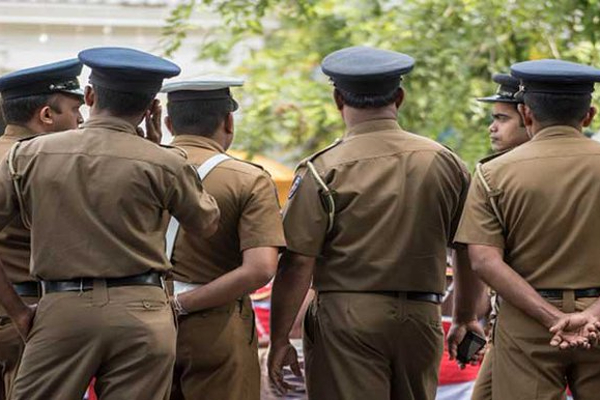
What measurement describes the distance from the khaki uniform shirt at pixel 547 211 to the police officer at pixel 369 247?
0.90ft

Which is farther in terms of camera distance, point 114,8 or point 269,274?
point 114,8

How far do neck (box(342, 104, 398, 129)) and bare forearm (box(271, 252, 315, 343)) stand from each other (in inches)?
27.7

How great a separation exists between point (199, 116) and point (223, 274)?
0.79m

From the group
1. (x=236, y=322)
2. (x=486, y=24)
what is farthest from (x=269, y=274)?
(x=486, y=24)

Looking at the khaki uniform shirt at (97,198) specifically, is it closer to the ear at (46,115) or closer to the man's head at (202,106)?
the man's head at (202,106)

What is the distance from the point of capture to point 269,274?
632 centimetres

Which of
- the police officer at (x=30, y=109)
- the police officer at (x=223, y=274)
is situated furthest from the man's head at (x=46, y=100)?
the police officer at (x=223, y=274)

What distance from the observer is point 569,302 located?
19.9 feet

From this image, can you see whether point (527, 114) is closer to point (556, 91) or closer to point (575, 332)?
point (556, 91)

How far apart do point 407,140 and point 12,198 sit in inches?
74.8

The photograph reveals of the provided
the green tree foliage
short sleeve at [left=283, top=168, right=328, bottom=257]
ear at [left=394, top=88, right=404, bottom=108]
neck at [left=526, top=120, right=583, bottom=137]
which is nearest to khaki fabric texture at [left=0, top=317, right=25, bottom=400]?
short sleeve at [left=283, top=168, right=328, bottom=257]

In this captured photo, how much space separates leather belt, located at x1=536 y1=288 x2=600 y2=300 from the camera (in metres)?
6.09

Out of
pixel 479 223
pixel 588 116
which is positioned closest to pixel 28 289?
pixel 479 223

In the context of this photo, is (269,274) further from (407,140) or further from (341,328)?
(407,140)
